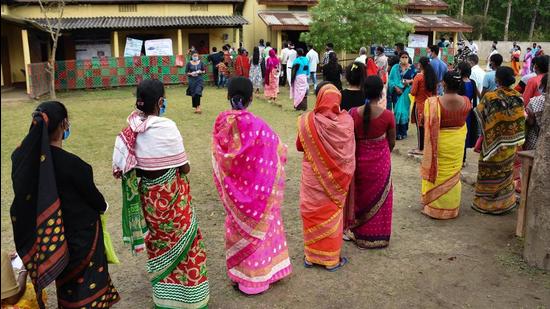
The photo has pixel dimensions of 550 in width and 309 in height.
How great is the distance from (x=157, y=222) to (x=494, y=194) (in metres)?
3.97

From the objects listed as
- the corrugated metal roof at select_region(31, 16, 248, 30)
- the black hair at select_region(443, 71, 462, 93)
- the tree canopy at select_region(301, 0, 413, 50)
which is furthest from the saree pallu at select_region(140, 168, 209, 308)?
the corrugated metal roof at select_region(31, 16, 248, 30)

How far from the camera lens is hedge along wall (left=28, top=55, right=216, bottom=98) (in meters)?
17.9

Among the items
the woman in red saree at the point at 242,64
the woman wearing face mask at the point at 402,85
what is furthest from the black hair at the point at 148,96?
the woman in red saree at the point at 242,64

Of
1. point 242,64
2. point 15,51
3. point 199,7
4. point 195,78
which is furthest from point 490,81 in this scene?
point 15,51

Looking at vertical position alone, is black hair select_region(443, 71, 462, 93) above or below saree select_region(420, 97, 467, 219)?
above

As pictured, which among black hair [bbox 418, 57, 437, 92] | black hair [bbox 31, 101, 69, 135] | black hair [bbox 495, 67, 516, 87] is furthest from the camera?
black hair [bbox 418, 57, 437, 92]

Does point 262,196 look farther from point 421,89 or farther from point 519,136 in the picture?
point 421,89

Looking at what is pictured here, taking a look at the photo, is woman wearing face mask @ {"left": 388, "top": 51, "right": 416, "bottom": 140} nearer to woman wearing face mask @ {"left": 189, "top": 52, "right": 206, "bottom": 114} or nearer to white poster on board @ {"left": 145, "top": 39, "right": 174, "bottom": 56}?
woman wearing face mask @ {"left": 189, "top": 52, "right": 206, "bottom": 114}

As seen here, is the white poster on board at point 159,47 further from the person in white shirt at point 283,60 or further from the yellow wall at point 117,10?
the person in white shirt at point 283,60

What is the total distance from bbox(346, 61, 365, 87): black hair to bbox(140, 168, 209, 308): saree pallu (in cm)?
210

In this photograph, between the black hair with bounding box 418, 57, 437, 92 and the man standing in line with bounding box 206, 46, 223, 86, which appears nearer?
the black hair with bounding box 418, 57, 437, 92

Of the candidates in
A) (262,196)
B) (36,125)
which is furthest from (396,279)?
(36,125)

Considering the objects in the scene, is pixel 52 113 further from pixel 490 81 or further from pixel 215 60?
pixel 215 60

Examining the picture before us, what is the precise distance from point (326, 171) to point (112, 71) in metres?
16.2
